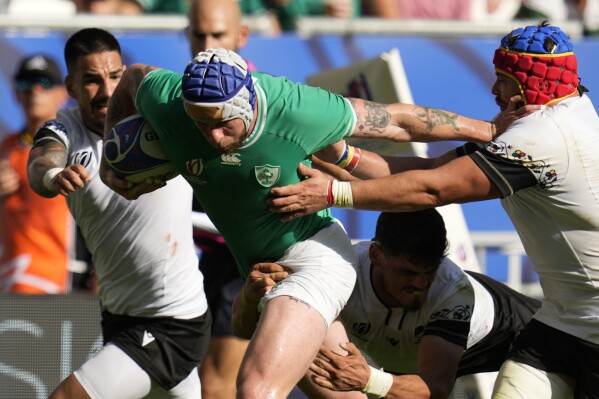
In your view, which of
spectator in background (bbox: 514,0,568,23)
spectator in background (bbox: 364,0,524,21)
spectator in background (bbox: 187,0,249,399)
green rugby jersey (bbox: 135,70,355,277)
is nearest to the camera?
green rugby jersey (bbox: 135,70,355,277)

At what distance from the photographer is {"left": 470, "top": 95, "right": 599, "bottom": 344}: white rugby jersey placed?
15.9ft

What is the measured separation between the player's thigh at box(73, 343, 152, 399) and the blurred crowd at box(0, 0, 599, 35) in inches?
149

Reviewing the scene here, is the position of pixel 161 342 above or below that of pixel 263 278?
below

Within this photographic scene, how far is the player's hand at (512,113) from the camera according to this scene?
5062 millimetres

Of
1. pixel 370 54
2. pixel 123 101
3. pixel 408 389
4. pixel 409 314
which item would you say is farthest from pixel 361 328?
pixel 370 54

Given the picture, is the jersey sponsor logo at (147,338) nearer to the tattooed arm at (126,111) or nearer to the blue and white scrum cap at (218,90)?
the tattooed arm at (126,111)

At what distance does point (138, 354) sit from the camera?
5793mm

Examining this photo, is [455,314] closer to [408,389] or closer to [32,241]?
[408,389]

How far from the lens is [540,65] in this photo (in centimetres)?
505

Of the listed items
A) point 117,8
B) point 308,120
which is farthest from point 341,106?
point 117,8

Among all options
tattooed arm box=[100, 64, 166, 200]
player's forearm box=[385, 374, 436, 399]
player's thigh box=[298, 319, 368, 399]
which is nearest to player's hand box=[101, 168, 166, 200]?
tattooed arm box=[100, 64, 166, 200]

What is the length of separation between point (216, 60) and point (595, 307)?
191 centimetres

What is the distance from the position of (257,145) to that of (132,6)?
4.64m

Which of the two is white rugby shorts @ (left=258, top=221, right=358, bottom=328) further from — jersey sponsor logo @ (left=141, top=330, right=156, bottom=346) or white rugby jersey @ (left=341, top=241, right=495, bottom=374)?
jersey sponsor logo @ (left=141, top=330, right=156, bottom=346)
